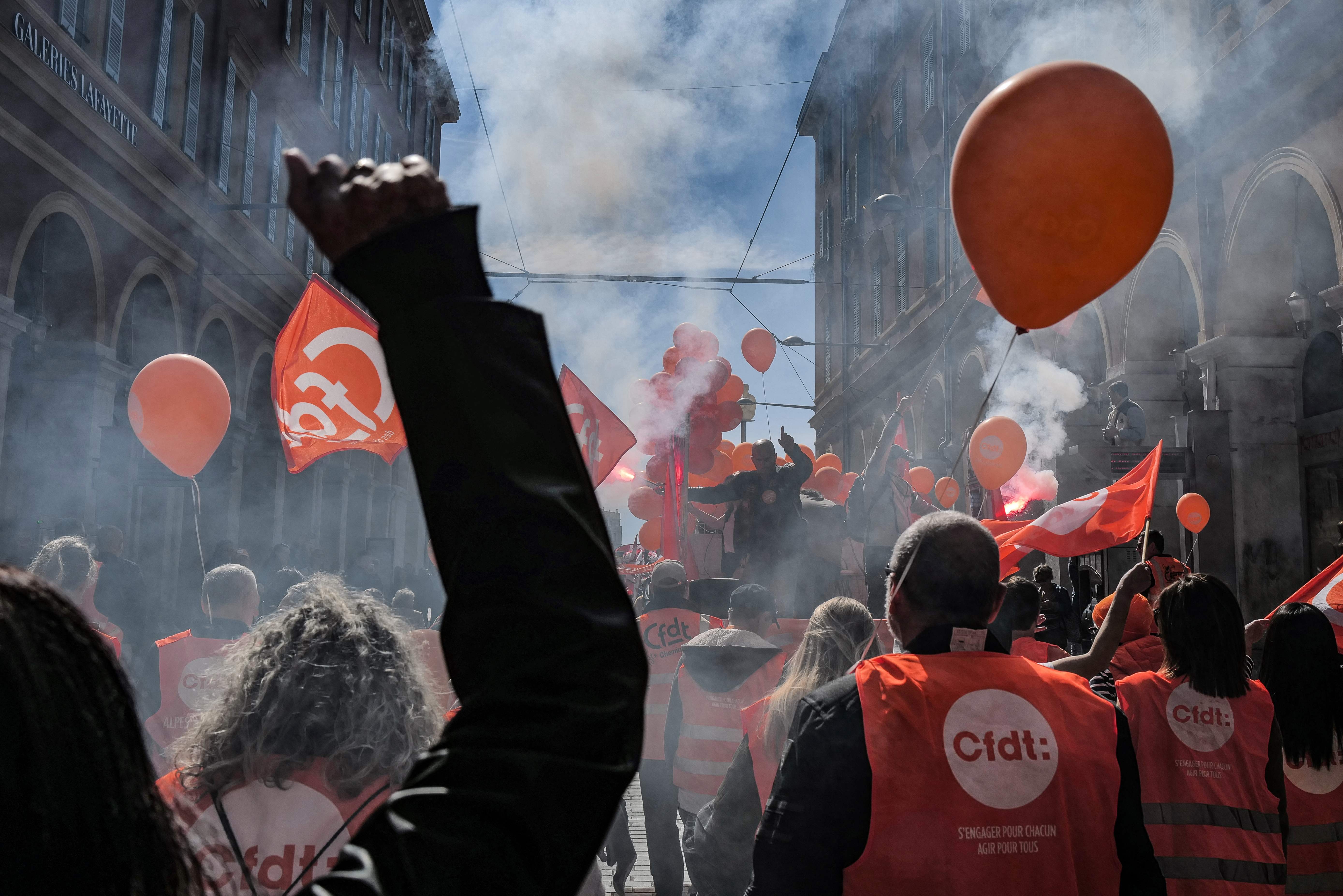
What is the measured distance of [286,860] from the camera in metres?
1.88

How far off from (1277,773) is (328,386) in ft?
17.5

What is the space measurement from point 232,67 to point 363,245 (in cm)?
1873

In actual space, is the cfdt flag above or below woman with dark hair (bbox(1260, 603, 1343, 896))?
above

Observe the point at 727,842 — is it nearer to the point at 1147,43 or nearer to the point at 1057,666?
the point at 1057,666

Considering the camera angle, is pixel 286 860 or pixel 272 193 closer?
pixel 286 860

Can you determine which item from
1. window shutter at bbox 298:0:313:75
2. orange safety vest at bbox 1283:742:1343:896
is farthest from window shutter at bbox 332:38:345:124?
orange safety vest at bbox 1283:742:1343:896

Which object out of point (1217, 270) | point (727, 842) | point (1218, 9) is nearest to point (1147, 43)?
point (1218, 9)

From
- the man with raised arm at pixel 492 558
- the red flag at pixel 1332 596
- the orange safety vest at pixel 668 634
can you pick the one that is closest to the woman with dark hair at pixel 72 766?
the man with raised arm at pixel 492 558

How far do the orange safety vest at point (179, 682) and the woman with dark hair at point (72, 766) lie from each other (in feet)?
12.0

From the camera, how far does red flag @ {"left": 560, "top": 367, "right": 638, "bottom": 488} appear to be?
30.2 feet

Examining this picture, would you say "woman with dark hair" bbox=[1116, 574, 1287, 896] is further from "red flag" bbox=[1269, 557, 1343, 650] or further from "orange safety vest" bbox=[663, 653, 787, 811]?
"orange safety vest" bbox=[663, 653, 787, 811]

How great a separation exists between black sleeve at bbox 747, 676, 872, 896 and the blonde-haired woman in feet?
4.39

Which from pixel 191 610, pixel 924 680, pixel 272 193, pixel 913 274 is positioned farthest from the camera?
pixel 913 274

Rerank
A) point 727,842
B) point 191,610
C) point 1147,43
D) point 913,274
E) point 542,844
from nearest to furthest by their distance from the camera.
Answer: point 542,844
point 727,842
point 191,610
point 1147,43
point 913,274
